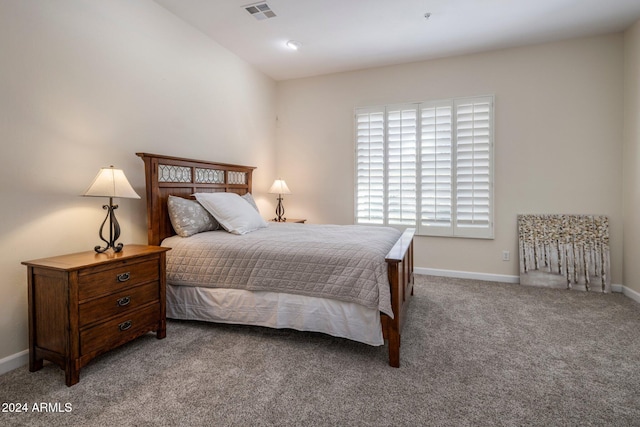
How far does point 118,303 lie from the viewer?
2.16 metres

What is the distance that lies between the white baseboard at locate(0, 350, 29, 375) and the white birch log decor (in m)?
4.79

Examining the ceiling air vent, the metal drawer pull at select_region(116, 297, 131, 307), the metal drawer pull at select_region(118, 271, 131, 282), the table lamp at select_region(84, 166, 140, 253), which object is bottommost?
the metal drawer pull at select_region(116, 297, 131, 307)

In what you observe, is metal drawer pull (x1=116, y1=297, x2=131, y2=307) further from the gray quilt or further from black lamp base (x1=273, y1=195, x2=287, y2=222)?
black lamp base (x1=273, y1=195, x2=287, y2=222)

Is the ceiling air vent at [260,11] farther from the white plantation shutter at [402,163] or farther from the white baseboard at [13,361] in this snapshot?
the white baseboard at [13,361]

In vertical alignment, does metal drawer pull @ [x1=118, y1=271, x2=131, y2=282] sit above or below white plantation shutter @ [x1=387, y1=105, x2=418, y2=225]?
below

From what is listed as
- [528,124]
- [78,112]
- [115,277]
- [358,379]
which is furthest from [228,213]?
[528,124]

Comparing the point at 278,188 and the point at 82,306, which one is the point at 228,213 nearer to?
the point at 82,306

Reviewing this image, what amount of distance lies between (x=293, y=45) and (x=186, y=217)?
2445 millimetres

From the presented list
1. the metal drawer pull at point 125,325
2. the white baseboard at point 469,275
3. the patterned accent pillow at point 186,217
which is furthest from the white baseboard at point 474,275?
the metal drawer pull at point 125,325

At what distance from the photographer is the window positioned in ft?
13.5

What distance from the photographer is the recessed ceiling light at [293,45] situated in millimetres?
3846

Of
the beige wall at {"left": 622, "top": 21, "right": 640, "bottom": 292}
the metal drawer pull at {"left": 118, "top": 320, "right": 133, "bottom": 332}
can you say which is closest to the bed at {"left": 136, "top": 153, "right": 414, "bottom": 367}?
the metal drawer pull at {"left": 118, "top": 320, "right": 133, "bottom": 332}

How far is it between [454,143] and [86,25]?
3966 mm

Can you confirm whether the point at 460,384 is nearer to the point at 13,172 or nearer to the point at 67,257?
the point at 67,257
